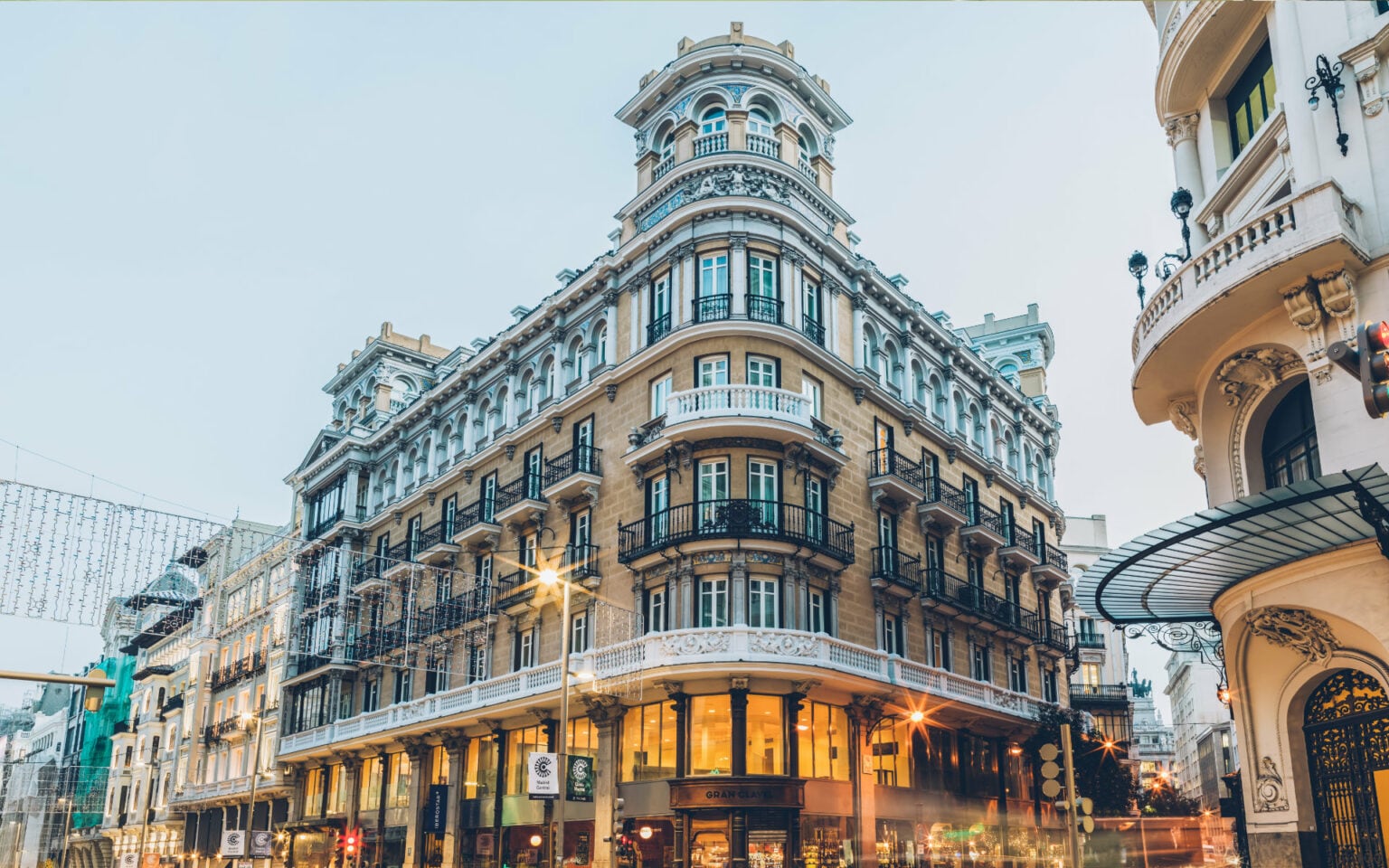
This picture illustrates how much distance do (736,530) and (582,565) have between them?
6.83 metres

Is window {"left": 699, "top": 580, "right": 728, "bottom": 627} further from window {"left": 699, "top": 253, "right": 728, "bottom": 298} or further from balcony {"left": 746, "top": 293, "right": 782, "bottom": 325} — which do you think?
window {"left": 699, "top": 253, "right": 728, "bottom": 298}

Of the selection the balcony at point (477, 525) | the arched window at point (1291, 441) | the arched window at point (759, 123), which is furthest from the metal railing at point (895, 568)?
the arched window at point (1291, 441)

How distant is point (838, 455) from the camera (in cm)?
3638

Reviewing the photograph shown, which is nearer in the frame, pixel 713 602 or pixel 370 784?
pixel 713 602

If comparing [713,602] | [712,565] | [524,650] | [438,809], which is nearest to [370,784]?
[438,809]

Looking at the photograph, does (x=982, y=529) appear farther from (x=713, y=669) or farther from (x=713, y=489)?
(x=713, y=669)

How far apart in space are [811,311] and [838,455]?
16.9ft

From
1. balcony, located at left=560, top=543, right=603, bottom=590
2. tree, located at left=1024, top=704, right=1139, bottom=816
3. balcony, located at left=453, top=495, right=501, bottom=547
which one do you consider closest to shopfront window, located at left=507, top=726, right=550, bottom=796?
balcony, located at left=560, top=543, right=603, bottom=590

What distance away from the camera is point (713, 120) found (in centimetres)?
4019

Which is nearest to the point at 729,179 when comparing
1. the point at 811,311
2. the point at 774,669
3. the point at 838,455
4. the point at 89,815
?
the point at 811,311

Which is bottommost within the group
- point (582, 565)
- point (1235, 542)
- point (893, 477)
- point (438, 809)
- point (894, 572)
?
point (438, 809)

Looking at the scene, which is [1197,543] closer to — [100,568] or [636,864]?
[636,864]

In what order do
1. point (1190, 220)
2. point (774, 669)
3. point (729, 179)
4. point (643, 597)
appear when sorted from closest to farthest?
1. point (1190, 220)
2. point (774, 669)
3. point (643, 597)
4. point (729, 179)

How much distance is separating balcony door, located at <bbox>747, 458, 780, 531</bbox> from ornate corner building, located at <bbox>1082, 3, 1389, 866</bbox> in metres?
13.1
